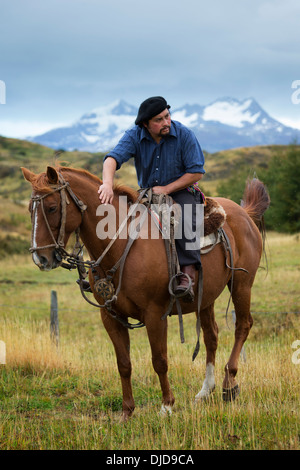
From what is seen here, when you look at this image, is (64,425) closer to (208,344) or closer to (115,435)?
(115,435)

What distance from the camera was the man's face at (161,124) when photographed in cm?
486

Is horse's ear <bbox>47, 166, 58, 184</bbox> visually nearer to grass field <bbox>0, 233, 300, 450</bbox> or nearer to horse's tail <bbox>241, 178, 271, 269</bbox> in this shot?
grass field <bbox>0, 233, 300, 450</bbox>

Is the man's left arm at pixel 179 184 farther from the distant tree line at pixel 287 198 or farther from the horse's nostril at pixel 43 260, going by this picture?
the distant tree line at pixel 287 198

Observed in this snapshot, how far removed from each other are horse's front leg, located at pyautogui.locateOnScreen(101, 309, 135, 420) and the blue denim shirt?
1582mm

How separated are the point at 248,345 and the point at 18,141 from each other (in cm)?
11094

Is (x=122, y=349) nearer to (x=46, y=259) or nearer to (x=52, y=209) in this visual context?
(x=46, y=259)

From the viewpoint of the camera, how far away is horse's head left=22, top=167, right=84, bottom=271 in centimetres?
410

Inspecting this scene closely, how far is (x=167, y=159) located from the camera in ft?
16.6

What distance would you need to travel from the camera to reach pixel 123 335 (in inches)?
198

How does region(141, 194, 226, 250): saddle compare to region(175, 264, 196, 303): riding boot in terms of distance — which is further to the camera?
region(141, 194, 226, 250): saddle

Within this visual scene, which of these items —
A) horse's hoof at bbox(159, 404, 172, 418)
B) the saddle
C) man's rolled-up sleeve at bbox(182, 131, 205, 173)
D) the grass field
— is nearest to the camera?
the grass field

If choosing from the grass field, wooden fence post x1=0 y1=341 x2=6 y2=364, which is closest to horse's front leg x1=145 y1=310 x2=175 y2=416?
Answer: the grass field

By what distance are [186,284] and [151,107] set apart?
1.85 m
